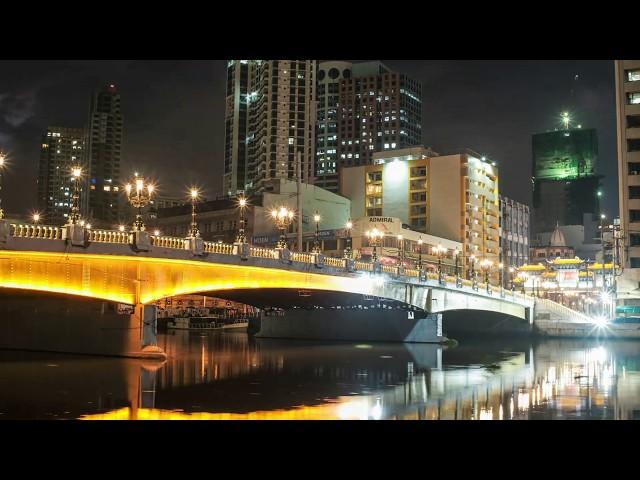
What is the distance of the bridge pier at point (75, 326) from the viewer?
44406mm

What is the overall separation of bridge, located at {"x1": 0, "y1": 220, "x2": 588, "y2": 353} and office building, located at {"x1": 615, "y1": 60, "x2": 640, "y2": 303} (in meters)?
18.8

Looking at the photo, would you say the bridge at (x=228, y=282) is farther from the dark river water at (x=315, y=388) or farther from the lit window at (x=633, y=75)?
the lit window at (x=633, y=75)

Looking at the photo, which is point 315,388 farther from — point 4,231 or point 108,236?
point 108,236

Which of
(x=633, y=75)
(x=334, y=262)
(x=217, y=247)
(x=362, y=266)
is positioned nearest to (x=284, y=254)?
(x=217, y=247)

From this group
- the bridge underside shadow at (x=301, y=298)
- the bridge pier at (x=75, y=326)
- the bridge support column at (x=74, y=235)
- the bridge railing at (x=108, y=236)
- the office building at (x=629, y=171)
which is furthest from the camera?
the office building at (x=629, y=171)

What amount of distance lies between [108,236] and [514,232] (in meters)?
149

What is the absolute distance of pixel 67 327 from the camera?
166ft

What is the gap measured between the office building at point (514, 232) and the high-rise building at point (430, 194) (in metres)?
24.4

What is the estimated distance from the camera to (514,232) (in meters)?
178

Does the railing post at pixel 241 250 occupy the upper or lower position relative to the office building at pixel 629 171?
lower

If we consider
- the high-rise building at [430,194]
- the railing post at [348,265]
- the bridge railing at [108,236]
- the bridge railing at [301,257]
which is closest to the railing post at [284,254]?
the bridge railing at [301,257]

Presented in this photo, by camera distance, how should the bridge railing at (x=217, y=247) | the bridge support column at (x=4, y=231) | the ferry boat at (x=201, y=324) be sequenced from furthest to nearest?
the ferry boat at (x=201, y=324) < the bridge railing at (x=217, y=247) < the bridge support column at (x=4, y=231)

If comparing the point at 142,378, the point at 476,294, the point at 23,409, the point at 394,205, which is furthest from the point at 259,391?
the point at 394,205

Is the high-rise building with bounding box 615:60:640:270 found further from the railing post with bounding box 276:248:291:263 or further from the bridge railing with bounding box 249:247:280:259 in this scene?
the bridge railing with bounding box 249:247:280:259
